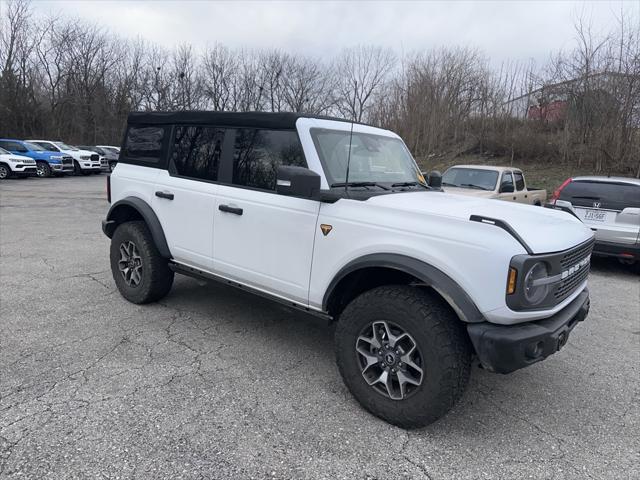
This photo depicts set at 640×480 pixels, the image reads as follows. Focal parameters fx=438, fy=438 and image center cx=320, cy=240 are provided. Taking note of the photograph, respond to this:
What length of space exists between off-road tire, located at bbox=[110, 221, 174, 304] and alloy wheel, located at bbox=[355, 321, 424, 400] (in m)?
2.53

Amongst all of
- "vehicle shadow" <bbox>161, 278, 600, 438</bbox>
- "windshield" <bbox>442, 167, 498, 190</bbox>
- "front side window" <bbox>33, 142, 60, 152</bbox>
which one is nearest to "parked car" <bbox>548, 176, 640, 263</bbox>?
"windshield" <bbox>442, 167, 498, 190</bbox>

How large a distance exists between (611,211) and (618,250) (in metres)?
0.64

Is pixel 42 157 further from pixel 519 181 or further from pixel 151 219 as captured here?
pixel 519 181

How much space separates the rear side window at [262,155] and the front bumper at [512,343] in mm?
1771

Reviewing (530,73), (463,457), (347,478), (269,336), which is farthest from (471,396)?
(530,73)

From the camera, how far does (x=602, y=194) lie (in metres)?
7.29

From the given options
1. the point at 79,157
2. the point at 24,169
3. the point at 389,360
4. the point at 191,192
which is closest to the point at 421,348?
the point at 389,360

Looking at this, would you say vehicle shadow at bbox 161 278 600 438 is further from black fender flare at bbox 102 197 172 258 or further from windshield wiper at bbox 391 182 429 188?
windshield wiper at bbox 391 182 429 188

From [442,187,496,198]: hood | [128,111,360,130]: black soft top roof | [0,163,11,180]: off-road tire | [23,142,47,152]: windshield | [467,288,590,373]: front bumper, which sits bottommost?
[0,163,11,180]: off-road tire

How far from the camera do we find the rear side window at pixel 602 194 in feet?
22.9

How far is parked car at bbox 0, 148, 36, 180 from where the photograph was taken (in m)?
20.3

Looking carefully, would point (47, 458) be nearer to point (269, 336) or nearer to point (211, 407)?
point (211, 407)

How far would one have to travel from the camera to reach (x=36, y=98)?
1566 inches

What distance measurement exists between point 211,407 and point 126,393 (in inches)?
25.5
